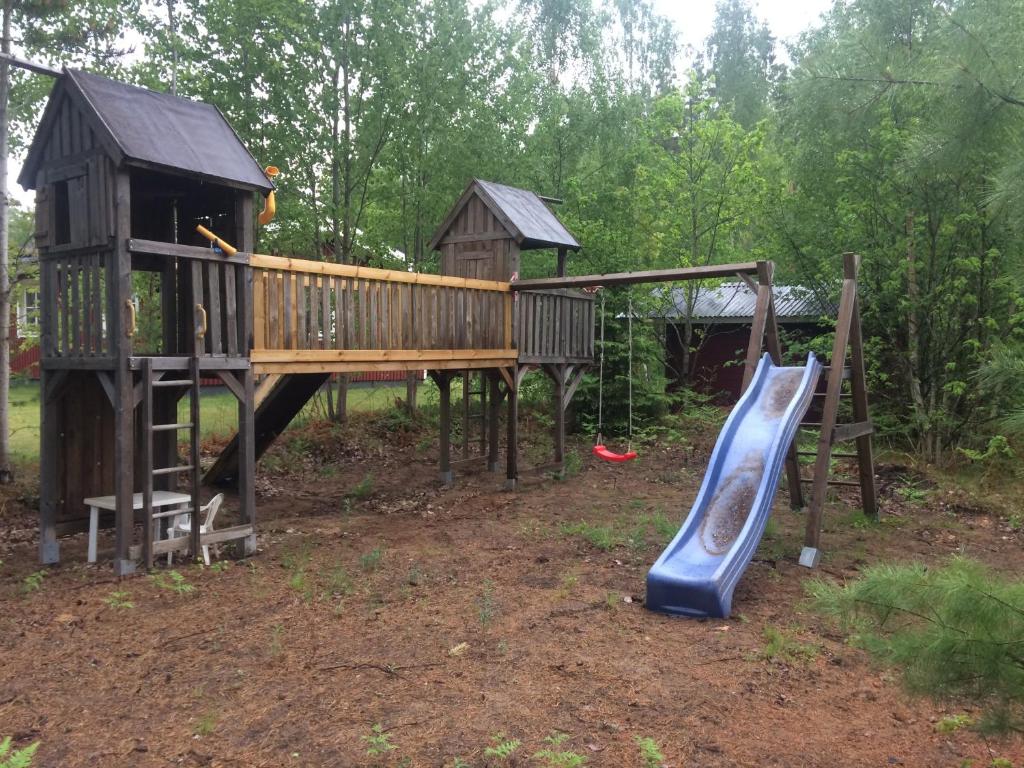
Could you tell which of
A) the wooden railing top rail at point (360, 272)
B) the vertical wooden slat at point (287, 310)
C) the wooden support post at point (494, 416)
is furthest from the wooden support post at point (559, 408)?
the vertical wooden slat at point (287, 310)

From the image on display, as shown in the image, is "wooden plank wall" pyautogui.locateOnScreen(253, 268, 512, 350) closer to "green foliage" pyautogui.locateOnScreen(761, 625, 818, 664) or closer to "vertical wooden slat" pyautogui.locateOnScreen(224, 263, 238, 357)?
"vertical wooden slat" pyautogui.locateOnScreen(224, 263, 238, 357)

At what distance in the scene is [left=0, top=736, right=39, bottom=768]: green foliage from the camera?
12.1 feet

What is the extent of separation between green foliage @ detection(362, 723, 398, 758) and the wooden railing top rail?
513 centimetres

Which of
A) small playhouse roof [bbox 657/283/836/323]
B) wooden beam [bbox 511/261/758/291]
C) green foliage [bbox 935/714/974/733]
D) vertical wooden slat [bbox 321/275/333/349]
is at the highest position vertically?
small playhouse roof [bbox 657/283/836/323]

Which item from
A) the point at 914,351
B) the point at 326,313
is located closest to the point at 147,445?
the point at 326,313

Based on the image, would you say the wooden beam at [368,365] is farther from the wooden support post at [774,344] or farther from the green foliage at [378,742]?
the green foliage at [378,742]

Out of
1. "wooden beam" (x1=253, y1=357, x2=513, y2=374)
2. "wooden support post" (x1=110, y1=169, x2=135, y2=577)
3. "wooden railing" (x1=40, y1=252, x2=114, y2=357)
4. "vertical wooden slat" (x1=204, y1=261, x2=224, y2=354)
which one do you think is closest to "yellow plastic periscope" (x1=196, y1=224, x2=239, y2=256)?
"vertical wooden slat" (x1=204, y1=261, x2=224, y2=354)

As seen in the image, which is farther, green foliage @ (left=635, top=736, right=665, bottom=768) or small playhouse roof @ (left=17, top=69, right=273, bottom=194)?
small playhouse roof @ (left=17, top=69, right=273, bottom=194)

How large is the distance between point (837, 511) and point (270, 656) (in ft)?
24.6

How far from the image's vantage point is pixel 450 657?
5.22m

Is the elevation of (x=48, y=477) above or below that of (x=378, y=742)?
above

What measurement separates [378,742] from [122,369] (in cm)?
453

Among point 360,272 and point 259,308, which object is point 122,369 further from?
point 360,272

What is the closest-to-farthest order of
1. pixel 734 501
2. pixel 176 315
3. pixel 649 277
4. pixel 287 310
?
pixel 734 501, pixel 287 310, pixel 176 315, pixel 649 277
